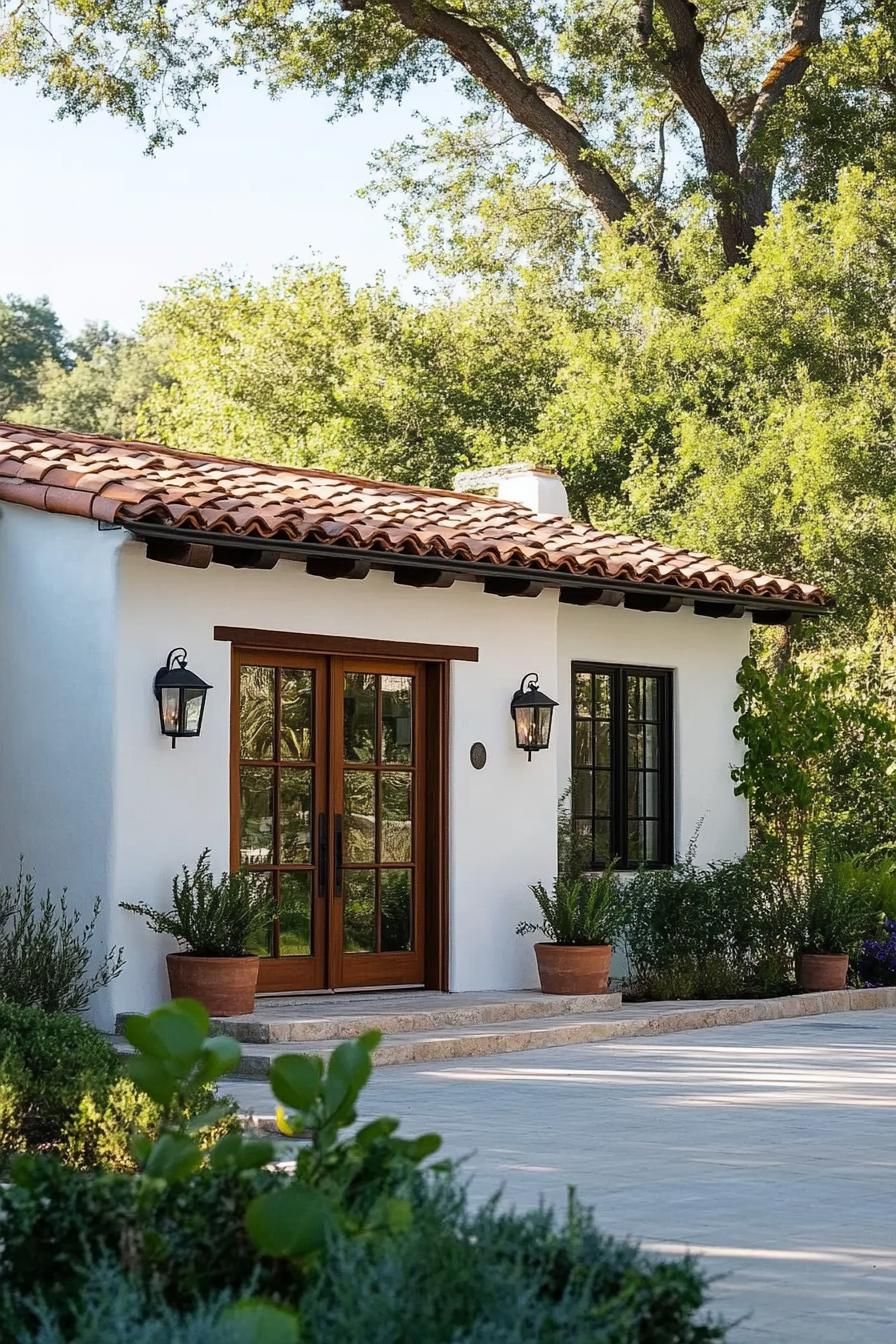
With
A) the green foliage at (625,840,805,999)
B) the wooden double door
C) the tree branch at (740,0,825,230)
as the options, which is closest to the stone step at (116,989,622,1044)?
the wooden double door

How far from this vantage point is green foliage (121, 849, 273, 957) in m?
10.4

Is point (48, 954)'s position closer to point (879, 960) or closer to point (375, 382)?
point (879, 960)

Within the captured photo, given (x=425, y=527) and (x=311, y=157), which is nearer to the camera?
(x=425, y=527)

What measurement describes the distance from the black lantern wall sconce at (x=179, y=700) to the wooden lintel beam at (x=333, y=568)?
122cm

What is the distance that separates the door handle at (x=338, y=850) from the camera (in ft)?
38.8

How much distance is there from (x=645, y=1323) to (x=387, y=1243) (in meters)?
0.51

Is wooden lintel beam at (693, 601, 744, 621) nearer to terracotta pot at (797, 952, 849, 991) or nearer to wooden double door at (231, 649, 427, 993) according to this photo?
terracotta pot at (797, 952, 849, 991)

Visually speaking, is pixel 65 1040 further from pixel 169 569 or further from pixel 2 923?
pixel 169 569

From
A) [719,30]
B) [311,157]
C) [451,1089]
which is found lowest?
[451,1089]

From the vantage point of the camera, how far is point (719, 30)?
24.0 metres

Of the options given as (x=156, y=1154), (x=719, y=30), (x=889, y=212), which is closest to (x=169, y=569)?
(x=156, y=1154)

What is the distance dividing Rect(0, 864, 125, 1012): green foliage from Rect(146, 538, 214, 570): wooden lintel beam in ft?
6.61

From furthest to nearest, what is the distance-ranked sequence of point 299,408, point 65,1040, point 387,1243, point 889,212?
point 299,408 < point 889,212 < point 65,1040 < point 387,1243

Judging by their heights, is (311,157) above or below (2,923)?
above
